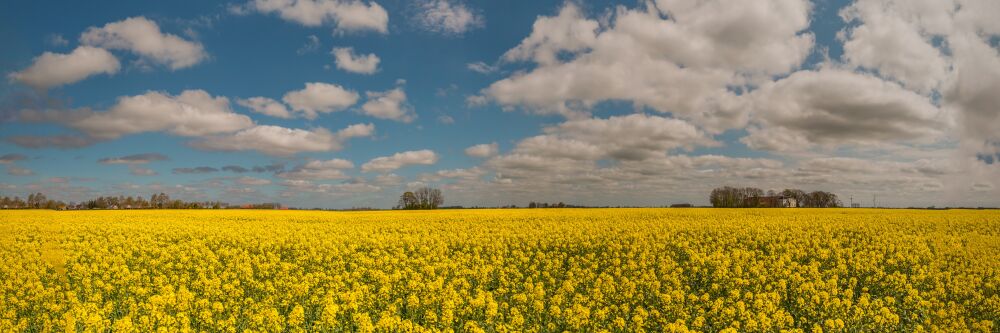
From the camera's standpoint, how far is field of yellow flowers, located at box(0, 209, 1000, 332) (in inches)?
393

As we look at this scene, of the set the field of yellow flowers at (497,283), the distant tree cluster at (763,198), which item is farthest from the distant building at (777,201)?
the field of yellow flowers at (497,283)

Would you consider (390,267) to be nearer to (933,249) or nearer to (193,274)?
(193,274)

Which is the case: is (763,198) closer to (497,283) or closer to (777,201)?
(777,201)

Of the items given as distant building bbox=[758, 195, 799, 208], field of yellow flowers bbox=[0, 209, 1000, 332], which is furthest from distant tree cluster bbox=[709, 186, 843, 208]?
field of yellow flowers bbox=[0, 209, 1000, 332]

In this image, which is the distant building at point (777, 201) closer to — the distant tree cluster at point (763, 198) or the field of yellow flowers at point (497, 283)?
the distant tree cluster at point (763, 198)

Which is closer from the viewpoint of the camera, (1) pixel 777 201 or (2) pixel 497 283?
(2) pixel 497 283

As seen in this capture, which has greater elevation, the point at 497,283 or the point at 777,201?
the point at 777,201

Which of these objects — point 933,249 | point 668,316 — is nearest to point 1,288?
point 668,316

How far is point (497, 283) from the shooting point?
15039 millimetres

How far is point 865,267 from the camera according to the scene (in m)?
16.5

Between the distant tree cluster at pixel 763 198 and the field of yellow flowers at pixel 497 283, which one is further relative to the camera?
the distant tree cluster at pixel 763 198

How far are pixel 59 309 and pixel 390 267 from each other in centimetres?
750

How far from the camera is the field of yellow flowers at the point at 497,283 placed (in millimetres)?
9977

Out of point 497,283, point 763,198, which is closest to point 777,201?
point 763,198
